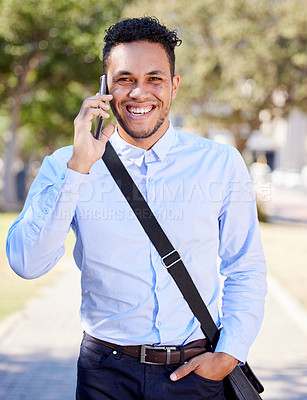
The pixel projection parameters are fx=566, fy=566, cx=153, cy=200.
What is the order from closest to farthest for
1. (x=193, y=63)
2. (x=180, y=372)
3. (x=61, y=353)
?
(x=180, y=372)
(x=61, y=353)
(x=193, y=63)

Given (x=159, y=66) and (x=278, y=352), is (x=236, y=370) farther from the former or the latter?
(x=278, y=352)

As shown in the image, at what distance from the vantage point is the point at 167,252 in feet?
7.20

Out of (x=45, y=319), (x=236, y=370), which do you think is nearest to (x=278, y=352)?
(x=45, y=319)

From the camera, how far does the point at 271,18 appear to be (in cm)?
2206

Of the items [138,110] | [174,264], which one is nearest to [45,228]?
[174,264]

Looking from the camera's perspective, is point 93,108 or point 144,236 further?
point 144,236

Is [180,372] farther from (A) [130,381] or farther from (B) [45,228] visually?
(B) [45,228]

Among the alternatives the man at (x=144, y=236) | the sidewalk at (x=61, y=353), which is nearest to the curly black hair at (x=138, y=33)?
the man at (x=144, y=236)

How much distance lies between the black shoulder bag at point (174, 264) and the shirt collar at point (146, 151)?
90mm

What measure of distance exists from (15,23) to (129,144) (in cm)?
1802

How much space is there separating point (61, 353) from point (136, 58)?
3940mm

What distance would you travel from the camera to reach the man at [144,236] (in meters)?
2.12

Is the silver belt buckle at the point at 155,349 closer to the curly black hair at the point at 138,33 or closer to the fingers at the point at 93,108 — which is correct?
the fingers at the point at 93,108

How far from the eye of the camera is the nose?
90.7 inches
